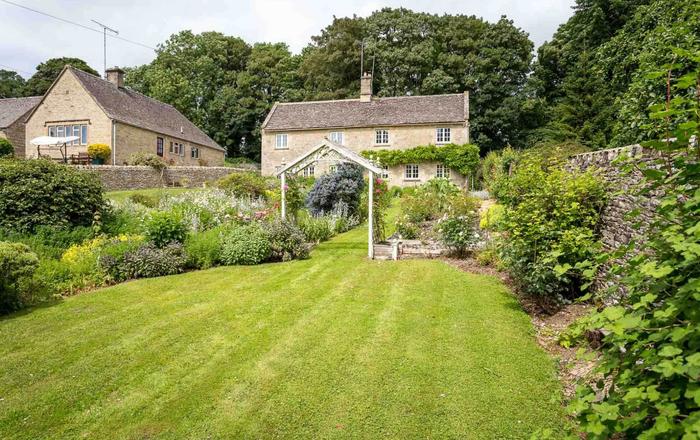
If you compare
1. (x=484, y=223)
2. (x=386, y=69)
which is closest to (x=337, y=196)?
(x=484, y=223)

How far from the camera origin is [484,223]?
12.2 meters

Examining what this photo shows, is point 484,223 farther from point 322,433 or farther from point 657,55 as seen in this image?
point 322,433

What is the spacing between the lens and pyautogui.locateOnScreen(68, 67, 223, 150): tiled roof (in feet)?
93.0

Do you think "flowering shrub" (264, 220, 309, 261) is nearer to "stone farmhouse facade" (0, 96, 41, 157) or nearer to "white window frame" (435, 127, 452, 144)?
"white window frame" (435, 127, 452, 144)

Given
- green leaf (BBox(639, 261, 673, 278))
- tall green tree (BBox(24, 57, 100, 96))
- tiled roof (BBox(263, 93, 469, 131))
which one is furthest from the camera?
tall green tree (BBox(24, 57, 100, 96))

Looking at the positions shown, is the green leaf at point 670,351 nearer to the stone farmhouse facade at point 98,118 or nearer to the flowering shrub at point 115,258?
the flowering shrub at point 115,258

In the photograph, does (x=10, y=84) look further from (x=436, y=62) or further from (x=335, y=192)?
(x=335, y=192)

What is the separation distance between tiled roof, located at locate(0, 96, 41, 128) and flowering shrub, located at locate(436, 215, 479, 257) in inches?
1365

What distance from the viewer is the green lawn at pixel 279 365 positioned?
13.3 feet

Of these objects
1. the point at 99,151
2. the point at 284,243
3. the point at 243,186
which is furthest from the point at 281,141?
the point at 284,243

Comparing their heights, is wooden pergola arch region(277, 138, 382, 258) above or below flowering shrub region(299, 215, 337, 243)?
above

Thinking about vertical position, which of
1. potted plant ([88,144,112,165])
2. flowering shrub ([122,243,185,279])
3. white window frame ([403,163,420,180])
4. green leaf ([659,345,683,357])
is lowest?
flowering shrub ([122,243,185,279])

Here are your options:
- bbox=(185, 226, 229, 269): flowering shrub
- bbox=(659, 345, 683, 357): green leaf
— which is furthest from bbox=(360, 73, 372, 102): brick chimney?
bbox=(659, 345, 683, 357): green leaf

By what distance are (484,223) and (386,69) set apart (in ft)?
122
